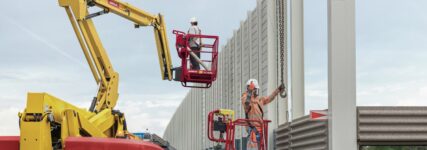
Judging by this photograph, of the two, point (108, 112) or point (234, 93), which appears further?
point (234, 93)

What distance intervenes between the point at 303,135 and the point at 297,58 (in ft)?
5.41

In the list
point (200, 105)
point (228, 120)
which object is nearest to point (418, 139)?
point (228, 120)

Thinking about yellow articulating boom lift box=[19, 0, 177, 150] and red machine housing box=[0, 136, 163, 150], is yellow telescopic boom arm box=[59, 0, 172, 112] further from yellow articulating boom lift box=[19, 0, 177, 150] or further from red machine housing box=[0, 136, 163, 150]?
red machine housing box=[0, 136, 163, 150]

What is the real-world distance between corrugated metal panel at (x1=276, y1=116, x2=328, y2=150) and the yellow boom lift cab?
2.27 meters

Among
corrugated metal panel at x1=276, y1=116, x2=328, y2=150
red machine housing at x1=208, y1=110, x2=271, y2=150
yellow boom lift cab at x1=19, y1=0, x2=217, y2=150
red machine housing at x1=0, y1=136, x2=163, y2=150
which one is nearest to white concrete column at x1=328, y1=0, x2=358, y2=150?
corrugated metal panel at x1=276, y1=116, x2=328, y2=150

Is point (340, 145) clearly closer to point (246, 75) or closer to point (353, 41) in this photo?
point (353, 41)

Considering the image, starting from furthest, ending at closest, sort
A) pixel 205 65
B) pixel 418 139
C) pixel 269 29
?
pixel 205 65 < pixel 269 29 < pixel 418 139

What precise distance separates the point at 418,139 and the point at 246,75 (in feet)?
16.7

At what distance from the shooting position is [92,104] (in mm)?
10086

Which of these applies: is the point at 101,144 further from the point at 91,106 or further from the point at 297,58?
the point at 297,58

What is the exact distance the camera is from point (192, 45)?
12.4 metres

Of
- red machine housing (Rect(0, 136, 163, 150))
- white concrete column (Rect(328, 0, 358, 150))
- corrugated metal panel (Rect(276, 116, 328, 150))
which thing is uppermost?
white concrete column (Rect(328, 0, 358, 150))

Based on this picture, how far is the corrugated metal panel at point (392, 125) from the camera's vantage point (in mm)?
8219

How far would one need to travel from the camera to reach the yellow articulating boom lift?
570cm
